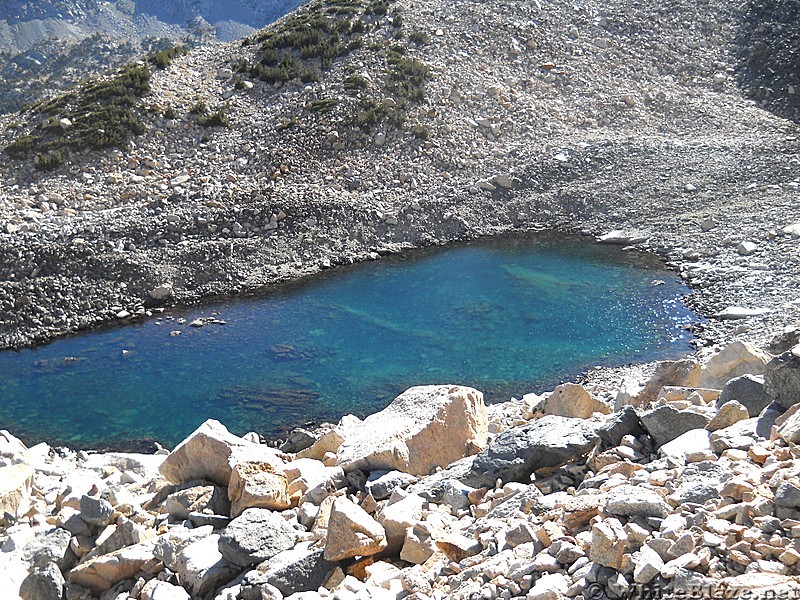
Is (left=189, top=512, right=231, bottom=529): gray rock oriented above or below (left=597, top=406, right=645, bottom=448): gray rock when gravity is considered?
below

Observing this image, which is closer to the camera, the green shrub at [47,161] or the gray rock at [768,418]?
the gray rock at [768,418]

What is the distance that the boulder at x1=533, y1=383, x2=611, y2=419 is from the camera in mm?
12219

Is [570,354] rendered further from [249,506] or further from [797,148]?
[797,148]

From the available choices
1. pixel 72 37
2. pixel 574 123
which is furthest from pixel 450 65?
pixel 72 37

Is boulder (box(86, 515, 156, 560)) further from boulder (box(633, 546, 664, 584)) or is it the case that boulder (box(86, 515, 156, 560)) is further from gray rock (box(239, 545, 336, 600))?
boulder (box(633, 546, 664, 584))

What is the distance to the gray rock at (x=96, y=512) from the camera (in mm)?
8562

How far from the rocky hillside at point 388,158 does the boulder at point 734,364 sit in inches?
341

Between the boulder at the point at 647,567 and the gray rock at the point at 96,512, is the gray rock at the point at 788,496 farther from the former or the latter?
the gray rock at the point at 96,512

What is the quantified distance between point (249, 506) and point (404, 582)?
9.08 ft

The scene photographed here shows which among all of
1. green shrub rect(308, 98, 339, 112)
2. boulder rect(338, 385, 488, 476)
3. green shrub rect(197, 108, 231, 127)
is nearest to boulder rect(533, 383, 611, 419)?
boulder rect(338, 385, 488, 476)

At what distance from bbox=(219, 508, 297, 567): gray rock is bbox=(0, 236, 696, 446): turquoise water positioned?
979 centimetres

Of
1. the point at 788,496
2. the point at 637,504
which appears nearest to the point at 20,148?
the point at 637,504

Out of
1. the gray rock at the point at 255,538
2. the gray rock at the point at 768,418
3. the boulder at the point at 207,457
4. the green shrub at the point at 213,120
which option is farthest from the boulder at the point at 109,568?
the green shrub at the point at 213,120

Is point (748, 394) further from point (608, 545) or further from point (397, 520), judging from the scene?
point (397, 520)
